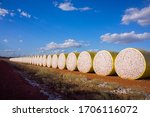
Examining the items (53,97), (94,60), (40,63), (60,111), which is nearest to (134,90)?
(53,97)

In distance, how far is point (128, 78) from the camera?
14555mm

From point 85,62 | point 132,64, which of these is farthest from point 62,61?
point 132,64

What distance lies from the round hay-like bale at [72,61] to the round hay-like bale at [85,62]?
3.79ft

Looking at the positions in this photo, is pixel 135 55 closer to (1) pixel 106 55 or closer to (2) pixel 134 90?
(1) pixel 106 55

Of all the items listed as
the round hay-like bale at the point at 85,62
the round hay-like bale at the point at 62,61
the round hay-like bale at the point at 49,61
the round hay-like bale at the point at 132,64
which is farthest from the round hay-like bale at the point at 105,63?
the round hay-like bale at the point at 49,61

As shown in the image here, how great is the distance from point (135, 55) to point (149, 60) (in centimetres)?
82

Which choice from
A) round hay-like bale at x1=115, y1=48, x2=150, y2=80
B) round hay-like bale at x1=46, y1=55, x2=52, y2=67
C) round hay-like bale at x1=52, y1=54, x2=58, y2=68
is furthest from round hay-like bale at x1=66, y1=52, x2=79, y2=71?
round hay-like bale at x1=46, y1=55, x2=52, y2=67

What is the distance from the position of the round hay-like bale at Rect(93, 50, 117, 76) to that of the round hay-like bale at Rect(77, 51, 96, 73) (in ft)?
3.89

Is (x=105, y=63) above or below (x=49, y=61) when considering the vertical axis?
below

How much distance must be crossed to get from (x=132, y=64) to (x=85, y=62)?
5750 mm

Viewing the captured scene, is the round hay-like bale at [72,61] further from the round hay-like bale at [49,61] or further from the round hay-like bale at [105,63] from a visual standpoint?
the round hay-like bale at [49,61]

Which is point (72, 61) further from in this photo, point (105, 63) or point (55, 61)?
point (105, 63)

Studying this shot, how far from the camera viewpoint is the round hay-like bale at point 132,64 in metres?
13.6

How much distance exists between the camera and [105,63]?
1650 cm
